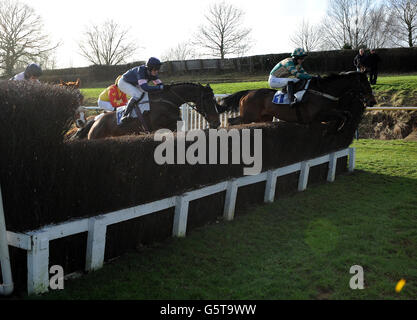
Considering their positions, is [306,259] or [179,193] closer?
[306,259]

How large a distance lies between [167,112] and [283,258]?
3.61m

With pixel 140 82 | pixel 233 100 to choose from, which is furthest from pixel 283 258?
pixel 233 100

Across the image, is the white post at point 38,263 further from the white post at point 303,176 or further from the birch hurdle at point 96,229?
the white post at point 303,176

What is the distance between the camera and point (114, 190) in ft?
12.5

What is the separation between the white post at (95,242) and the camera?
351 cm

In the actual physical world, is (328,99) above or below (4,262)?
above

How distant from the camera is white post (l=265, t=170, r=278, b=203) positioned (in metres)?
5.90

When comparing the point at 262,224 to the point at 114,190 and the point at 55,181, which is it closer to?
the point at 114,190

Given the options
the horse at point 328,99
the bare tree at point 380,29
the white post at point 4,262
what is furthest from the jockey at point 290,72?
the bare tree at point 380,29

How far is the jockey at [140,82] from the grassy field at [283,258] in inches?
106

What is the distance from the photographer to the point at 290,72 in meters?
7.88

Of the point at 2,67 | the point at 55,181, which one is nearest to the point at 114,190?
the point at 55,181

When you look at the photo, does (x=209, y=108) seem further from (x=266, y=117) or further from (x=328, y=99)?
(x=328, y=99)
